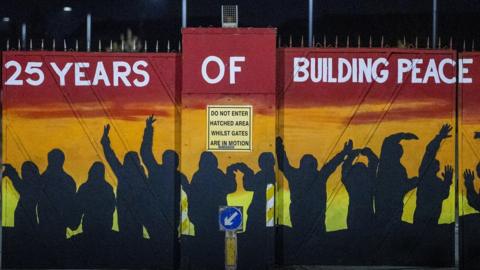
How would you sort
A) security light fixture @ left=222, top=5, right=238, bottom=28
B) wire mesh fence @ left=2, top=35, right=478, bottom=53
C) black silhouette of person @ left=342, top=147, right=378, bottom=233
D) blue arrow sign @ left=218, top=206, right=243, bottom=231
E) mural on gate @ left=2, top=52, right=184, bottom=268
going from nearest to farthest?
1. blue arrow sign @ left=218, top=206, right=243, bottom=231
2. security light fixture @ left=222, top=5, right=238, bottom=28
3. mural on gate @ left=2, top=52, right=184, bottom=268
4. black silhouette of person @ left=342, top=147, right=378, bottom=233
5. wire mesh fence @ left=2, top=35, right=478, bottom=53

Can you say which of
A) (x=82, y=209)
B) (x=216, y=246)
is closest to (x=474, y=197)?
(x=216, y=246)

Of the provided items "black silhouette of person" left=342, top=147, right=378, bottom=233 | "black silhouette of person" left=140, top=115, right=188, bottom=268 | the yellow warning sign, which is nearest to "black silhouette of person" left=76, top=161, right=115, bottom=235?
"black silhouette of person" left=140, top=115, right=188, bottom=268

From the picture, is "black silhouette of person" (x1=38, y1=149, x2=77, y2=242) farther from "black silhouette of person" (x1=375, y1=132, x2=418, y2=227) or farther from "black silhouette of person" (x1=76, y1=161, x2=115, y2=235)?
"black silhouette of person" (x1=375, y1=132, x2=418, y2=227)

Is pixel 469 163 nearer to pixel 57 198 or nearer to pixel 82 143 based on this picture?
pixel 82 143

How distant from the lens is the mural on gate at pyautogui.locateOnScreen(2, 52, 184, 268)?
8594 millimetres

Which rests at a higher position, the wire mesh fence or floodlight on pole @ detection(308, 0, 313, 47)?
floodlight on pole @ detection(308, 0, 313, 47)

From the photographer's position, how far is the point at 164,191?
866 cm

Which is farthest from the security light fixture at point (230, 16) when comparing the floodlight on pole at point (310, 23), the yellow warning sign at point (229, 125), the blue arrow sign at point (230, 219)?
the blue arrow sign at point (230, 219)

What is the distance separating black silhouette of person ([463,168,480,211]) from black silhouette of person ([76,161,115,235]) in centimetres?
505

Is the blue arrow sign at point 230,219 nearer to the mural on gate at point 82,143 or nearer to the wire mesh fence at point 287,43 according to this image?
the mural on gate at point 82,143

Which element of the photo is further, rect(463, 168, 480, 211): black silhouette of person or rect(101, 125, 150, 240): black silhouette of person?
rect(463, 168, 480, 211): black silhouette of person

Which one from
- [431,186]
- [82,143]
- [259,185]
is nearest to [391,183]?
[431,186]

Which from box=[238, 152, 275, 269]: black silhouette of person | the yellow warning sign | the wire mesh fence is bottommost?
box=[238, 152, 275, 269]: black silhouette of person

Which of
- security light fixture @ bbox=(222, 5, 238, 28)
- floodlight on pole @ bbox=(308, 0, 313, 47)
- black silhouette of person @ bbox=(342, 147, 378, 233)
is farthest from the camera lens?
floodlight on pole @ bbox=(308, 0, 313, 47)
